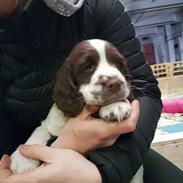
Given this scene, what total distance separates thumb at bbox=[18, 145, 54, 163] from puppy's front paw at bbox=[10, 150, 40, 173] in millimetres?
17

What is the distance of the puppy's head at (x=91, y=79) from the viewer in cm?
89

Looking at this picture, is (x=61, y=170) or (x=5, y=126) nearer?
(x=61, y=170)

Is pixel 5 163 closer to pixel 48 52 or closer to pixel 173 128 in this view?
pixel 48 52

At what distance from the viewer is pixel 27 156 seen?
100 cm

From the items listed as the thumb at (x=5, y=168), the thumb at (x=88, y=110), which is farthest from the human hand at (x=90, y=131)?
the thumb at (x=5, y=168)

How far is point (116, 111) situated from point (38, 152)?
0.20 m

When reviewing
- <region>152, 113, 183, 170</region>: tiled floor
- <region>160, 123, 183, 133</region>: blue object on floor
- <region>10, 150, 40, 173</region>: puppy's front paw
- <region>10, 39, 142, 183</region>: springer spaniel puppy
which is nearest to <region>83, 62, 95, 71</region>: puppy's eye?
<region>10, 39, 142, 183</region>: springer spaniel puppy

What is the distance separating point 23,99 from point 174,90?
1.83 meters

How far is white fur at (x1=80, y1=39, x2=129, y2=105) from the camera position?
2.94 feet

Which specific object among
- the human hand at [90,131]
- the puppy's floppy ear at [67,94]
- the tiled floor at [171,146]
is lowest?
the tiled floor at [171,146]

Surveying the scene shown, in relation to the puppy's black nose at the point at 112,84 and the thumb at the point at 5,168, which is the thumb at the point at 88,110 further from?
the thumb at the point at 5,168

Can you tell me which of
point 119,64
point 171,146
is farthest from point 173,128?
point 119,64

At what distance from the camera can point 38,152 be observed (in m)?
0.96

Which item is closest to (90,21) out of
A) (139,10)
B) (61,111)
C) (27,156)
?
(61,111)
